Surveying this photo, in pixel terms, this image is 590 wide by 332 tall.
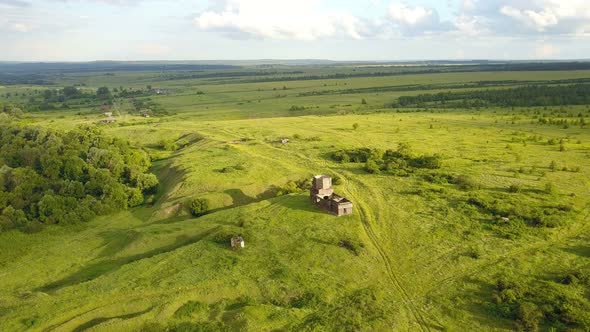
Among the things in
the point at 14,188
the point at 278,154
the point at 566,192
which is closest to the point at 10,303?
the point at 14,188

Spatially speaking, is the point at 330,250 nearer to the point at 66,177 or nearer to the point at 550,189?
the point at 550,189

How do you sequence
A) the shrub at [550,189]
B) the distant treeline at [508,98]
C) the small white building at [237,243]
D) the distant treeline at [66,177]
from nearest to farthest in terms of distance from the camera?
the small white building at [237,243] → the shrub at [550,189] → the distant treeline at [66,177] → the distant treeline at [508,98]

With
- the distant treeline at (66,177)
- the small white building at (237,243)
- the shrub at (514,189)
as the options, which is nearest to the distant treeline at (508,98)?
the shrub at (514,189)

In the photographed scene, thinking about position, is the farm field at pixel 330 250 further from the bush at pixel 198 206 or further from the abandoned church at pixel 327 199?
the abandoned church at pixel 327 199

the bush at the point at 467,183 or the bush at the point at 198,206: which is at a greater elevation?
the bush at the point at 467,183

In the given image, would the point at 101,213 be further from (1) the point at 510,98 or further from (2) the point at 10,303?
(1) the point at 510,98

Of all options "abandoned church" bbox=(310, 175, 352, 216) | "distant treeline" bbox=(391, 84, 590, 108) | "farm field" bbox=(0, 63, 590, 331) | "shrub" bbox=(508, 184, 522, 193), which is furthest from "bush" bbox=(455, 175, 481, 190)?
"distant treeline" bbox=(391, 84, 590, 108)

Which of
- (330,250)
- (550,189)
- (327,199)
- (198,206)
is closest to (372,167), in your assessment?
(327,199)
